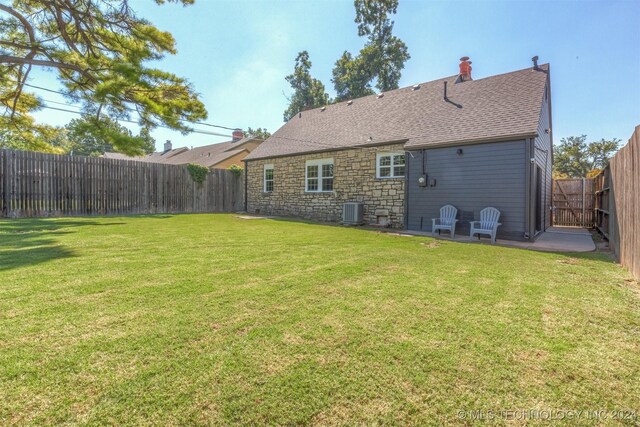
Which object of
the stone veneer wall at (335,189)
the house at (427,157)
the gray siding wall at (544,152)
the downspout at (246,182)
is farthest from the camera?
the downspout at (246,182)

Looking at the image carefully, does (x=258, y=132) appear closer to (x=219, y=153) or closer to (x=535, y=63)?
(x=219, y=153)

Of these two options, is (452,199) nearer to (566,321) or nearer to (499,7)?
(499,7)

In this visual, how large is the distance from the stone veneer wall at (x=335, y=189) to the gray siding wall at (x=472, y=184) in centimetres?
63

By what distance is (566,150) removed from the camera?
105ft

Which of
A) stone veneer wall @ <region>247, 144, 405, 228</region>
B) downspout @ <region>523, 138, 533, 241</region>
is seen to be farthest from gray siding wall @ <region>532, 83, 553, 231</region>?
stone veneer wall @ <region>247, 144, 405, 228</region>

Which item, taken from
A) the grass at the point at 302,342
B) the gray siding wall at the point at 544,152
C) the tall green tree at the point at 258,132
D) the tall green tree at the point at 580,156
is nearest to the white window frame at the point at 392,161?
the gray siding wall at the point at 544,152

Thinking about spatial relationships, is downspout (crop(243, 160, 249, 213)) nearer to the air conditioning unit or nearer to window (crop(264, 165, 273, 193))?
window (crop(264, 165, 273, 193))

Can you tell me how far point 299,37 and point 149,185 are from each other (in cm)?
907

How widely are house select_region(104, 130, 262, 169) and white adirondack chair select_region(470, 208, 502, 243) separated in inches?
590

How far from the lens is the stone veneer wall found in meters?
10.3

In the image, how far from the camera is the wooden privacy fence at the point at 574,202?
12070 millimetres

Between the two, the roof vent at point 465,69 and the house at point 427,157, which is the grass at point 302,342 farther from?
the roof vent at point 465,69

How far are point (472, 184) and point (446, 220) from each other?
119 centimetres

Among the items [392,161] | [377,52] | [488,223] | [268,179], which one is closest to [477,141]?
[488,223]
